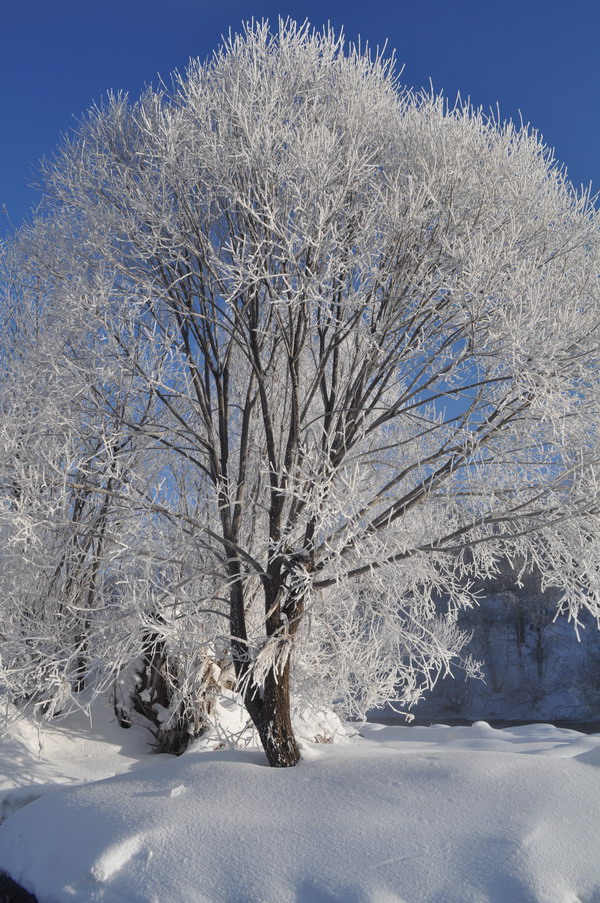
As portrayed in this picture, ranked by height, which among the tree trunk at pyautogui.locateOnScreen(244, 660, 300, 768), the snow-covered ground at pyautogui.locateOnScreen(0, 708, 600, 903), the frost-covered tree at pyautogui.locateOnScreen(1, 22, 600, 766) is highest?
the frost-covered tree at pyautogui.locateOnScreen(1, 22, 600, 766)

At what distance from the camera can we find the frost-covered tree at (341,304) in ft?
18.4

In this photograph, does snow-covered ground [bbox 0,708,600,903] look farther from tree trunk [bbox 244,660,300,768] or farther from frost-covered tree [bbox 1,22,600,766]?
frost-covered tree [bbox 1,22,600,766]

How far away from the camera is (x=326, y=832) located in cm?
439

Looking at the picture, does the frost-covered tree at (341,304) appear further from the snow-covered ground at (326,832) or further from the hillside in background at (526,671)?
the hillside in background at (526,671)

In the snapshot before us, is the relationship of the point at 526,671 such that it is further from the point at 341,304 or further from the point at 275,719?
the point at 341,304

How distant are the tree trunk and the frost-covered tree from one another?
18 mm

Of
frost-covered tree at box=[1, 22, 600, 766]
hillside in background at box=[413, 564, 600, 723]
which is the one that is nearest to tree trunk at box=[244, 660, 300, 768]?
frost-covered tree at box=[1, 22, 600, 766]

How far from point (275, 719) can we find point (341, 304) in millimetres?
3457

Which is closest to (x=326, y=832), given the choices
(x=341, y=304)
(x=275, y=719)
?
(x=275, y=719)

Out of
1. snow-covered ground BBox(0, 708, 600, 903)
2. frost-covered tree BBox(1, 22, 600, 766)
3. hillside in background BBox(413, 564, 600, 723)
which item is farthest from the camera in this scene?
hillside in background BBox(413, 564, 600, 723)

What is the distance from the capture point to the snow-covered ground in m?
3.90

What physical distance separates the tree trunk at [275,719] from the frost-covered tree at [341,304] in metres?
0.02

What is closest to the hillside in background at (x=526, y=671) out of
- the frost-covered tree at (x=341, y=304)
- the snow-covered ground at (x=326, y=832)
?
the frost-covered tree at (x=341, y=304)

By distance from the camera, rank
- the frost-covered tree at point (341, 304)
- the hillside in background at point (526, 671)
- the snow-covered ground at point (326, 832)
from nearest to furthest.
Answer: the snow-covered ground at point (326, 832) → the frost-covered tree at point (341, 304) → the hillside in background at point (526, 671)
